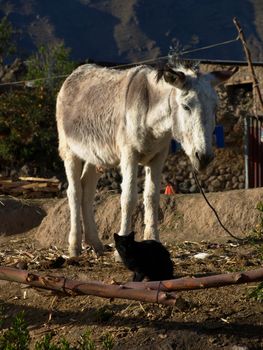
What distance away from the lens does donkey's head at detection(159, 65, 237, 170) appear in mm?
7824

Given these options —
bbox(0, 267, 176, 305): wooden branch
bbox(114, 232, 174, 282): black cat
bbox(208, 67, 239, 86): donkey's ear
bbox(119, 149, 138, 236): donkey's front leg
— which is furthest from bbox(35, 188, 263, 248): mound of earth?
bbox(0, 267, 176, 305): wooden branch

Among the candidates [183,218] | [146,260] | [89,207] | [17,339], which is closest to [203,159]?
[146,260]

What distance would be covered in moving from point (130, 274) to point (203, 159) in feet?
4.25

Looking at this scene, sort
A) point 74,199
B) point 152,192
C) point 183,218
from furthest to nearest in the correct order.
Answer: point 183,218, point 74,199, point 152,192

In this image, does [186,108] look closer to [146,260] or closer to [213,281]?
[146,260]

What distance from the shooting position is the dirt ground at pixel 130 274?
6102 millimetres

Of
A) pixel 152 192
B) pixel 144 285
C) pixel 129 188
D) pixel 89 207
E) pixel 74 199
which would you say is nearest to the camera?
pixel 144 285

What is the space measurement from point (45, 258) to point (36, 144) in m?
13.6

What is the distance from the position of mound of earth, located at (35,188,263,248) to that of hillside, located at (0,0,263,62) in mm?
91771

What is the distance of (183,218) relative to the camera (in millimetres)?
11547

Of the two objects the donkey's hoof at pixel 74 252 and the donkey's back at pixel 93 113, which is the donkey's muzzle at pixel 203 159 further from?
the donkey's hoof at pixel 74 252

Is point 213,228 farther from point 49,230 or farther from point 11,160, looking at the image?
point 11,160

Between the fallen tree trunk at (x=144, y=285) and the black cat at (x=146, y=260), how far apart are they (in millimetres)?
702

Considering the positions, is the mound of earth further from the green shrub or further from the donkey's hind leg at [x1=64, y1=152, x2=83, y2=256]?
the green shrub
